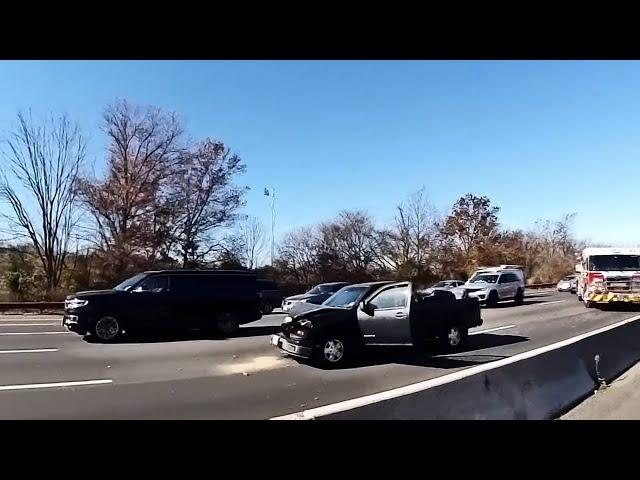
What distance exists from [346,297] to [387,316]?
54cm

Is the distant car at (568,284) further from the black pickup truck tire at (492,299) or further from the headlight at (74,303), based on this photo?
the headlight at (74,303)

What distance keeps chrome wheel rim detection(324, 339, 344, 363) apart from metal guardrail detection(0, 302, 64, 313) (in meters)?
3.36

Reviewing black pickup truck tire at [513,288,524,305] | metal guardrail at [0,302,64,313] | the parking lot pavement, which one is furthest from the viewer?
black pickup truck tire at [513,288,524,305]

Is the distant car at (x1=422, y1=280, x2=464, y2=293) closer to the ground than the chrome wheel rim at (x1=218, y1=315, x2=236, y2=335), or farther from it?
farther from it

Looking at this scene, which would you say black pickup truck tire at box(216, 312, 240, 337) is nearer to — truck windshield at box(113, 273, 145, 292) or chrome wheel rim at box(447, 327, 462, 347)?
truck windshield at box(113, 273, 145, 292)

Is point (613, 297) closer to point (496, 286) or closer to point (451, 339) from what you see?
point (496, 286)

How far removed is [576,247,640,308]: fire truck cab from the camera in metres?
18.0

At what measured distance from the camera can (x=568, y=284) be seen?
14672 millimetres

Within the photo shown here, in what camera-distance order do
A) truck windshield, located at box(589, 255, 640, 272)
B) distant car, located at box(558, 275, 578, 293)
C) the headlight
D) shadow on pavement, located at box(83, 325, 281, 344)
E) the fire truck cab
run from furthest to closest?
truck windshield, located at box(589, 255, 640, 272), the fire truck cab, distant car, located at box(558, 275, 578, 293), shadow on pavement, located at box(83, 325, 281, 344), the headlight

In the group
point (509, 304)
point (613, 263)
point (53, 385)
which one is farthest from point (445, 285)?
point (613, 263)

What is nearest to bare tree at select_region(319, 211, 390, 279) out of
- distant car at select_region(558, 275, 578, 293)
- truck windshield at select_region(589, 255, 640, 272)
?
distant car at select_region(558, 275, 578, 293)

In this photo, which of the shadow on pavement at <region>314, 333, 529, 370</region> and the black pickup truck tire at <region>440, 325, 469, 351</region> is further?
the black pickup truck tire at <region>440, 325, 469, 351</region>
